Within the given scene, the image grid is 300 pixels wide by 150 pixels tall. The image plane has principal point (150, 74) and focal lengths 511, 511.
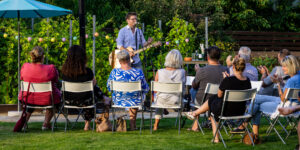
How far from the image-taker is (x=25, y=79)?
7.47 m

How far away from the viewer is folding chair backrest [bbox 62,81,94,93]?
7.09 meters

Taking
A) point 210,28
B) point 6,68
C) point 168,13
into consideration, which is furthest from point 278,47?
point 6,68

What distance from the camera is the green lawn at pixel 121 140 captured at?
20.1 feet

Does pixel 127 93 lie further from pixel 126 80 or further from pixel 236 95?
pixel 236 95

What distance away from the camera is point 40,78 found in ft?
24.4

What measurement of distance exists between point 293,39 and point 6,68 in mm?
12134

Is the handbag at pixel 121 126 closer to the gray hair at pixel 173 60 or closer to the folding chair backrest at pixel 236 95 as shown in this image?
the gray hair at pixel 173 60

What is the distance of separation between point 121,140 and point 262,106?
1.86 metres

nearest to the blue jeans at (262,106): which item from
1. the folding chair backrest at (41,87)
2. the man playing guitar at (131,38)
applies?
the folding chair backrest at (41,87)

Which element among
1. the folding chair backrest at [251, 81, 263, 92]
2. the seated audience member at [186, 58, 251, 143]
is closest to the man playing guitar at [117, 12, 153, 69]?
the folding chair backrest at [251, 81, 263, 92]

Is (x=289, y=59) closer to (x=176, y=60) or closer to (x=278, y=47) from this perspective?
(x=176, y=60)

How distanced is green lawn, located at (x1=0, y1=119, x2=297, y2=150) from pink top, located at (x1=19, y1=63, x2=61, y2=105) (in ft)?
1.51

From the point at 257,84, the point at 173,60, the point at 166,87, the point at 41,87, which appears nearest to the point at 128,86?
the point at 166,87

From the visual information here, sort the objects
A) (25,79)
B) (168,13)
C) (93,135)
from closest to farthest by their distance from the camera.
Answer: (93,135), (25,79), (168,13)
